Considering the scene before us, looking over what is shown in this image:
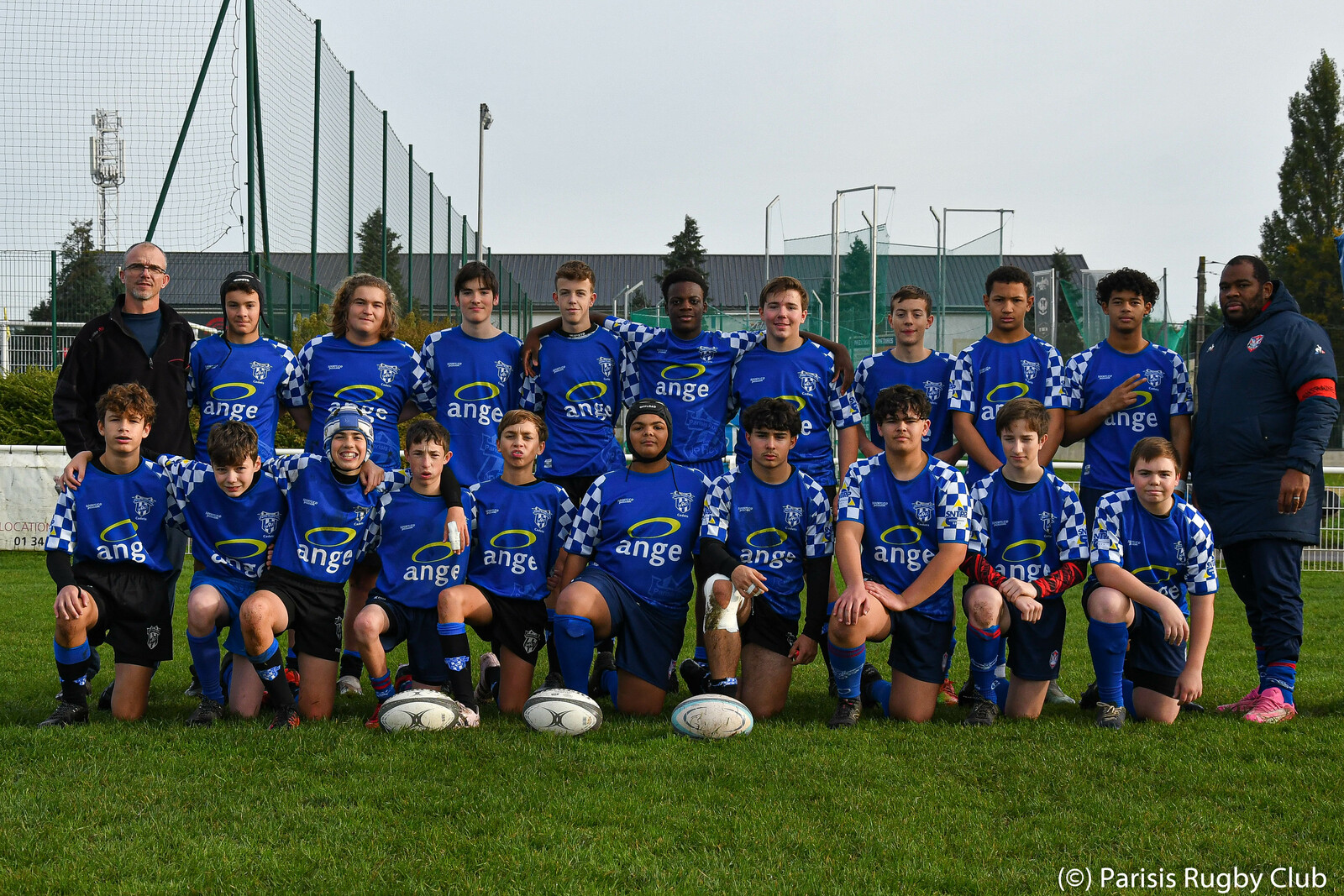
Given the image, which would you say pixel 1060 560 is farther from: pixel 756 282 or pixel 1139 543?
pixel 756 282

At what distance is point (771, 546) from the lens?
4.76 metres

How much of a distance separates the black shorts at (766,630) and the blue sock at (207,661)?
2.26m

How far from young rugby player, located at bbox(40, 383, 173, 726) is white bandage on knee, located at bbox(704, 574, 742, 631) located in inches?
92.1

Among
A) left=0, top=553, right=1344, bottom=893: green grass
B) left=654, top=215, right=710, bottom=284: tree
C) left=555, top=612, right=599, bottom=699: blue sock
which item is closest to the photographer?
left=0, top=553, right=1344, bottom=893: green grass

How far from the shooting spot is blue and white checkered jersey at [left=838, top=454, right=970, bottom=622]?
4.61 m

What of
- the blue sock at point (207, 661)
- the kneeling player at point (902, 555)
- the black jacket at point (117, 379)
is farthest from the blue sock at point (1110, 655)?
the black jacket at point (117, 379)

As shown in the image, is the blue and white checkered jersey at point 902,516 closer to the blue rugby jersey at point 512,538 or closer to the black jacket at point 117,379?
the blue rugby jersey at point 512,538

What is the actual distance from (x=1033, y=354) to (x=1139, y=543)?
1132mm

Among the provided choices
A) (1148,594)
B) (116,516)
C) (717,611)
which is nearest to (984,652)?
(1148,594)

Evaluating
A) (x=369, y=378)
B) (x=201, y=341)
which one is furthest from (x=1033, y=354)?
(x=201, y=341)

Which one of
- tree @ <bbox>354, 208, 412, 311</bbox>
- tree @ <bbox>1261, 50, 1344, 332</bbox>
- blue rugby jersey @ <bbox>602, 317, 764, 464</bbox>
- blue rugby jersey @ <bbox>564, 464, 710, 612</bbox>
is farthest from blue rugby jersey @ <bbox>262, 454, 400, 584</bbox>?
tree @ <bbox>1261, 50, 1344, 332</bbox>

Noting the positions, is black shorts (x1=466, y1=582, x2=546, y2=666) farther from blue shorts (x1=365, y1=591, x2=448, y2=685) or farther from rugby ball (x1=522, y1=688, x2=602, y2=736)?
rugby ball (x1=522, y1=688, x2=602, y2=736)

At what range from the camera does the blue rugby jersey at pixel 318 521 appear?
15.3 ft

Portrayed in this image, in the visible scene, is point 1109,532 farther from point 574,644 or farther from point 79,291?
point 79,291
